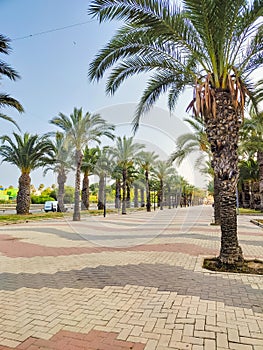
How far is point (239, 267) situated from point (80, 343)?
418 centimetres

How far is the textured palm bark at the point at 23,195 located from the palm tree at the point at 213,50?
17.7 meters

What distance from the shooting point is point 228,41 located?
6.11m

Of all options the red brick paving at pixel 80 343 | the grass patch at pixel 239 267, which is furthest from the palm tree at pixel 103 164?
the red brick paving at pixel 80 343

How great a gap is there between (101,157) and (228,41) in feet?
88.6

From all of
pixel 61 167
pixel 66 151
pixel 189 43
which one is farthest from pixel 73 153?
pixel 189 43

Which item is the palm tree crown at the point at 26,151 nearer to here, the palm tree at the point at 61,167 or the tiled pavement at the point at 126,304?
the palm tree at the point at 61,167

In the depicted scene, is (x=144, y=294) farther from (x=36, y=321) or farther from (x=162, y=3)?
(x=162, y=3)

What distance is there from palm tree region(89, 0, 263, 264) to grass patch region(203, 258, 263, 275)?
155mm

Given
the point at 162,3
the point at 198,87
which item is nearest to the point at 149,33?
the point at 162,3

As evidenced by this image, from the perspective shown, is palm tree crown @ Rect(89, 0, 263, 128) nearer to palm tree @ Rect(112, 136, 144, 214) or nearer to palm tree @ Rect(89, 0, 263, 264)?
palm tree @ Rect(89, 0, 263, 264)

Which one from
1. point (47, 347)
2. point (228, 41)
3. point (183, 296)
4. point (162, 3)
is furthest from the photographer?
point (228, 41)

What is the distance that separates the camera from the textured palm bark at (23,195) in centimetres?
2229

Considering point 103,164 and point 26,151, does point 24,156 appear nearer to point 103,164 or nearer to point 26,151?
point 26,151

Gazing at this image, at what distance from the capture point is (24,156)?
870 inches
